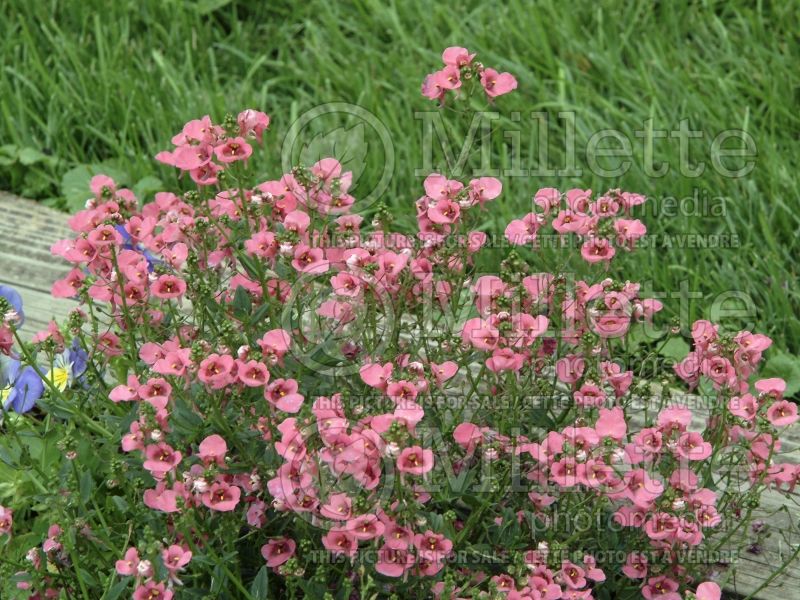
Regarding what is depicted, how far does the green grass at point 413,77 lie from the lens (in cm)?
347

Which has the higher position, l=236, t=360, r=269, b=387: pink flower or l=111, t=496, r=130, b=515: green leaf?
l=236, t=360, r=269, b=387: pink flower

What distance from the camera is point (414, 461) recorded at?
1.75 m

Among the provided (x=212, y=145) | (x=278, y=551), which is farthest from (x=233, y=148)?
(x=278, y=551)

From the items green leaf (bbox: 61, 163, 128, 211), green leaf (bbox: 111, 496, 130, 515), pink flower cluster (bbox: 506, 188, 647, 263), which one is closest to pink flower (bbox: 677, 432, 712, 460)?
pink flower cluster (bbox: 506, 188, 647, 263)

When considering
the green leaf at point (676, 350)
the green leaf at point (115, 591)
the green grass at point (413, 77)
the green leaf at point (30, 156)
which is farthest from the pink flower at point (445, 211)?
the green leaf at point (30, 156)

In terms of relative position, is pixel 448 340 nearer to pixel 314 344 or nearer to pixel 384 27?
pixel 314 344

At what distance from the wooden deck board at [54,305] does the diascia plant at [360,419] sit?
133 millimetres

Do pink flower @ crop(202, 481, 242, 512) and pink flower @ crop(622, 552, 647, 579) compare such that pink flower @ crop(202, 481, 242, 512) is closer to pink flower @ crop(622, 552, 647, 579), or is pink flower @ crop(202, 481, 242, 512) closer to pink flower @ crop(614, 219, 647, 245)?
pink flower @ crop(622, 552, 647, 579)

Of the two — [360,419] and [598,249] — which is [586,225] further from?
[360,419]

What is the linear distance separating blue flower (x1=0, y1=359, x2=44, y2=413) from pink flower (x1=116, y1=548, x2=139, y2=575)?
67 cm

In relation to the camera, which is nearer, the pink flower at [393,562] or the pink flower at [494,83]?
the pink flower at [393,562]

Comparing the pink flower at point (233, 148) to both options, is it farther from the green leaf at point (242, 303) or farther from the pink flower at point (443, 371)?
the pink flower at point (443, 371)

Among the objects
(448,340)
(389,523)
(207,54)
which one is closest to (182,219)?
(448,340)

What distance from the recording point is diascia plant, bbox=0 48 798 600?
191 centimetres
